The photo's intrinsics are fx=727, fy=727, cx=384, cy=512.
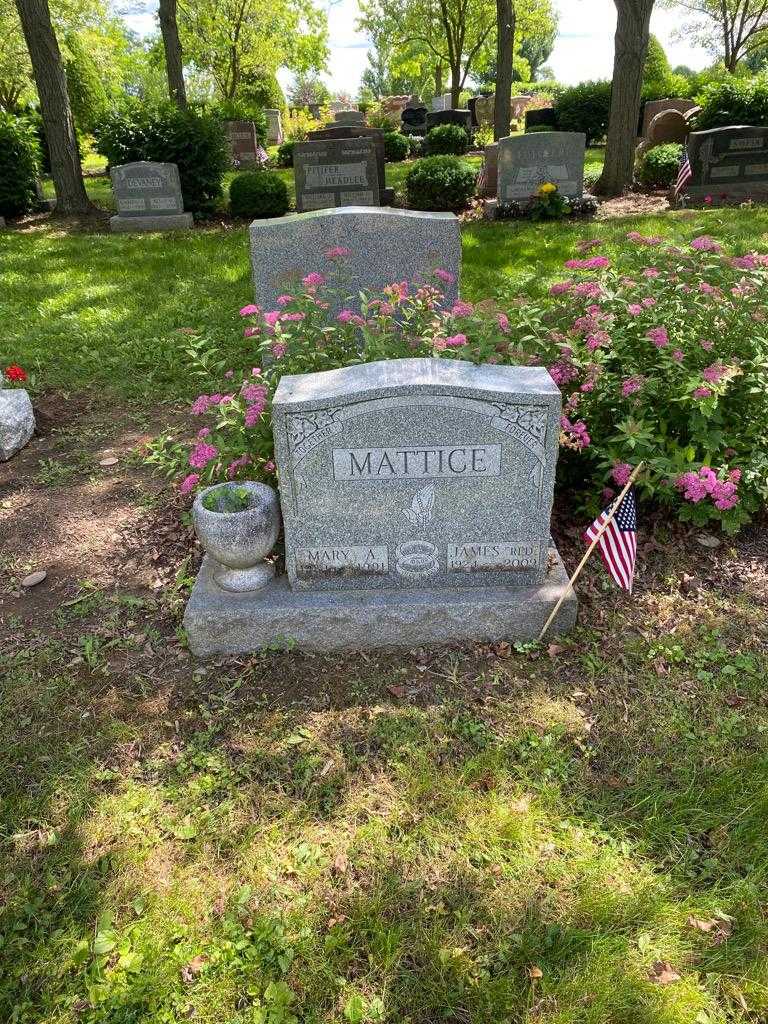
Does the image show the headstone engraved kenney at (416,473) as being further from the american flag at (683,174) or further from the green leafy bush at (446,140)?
the green leafy bush at (446,140)

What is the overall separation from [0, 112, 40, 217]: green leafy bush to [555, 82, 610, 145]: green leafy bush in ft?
46.4

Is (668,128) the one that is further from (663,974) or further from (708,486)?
(663,974)

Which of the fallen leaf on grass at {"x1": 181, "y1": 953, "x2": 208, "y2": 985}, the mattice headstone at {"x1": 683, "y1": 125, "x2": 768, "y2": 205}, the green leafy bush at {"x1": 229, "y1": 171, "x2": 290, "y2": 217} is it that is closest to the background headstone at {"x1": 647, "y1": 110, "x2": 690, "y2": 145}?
the mattice headstone at {"x1": 683, "y1": 125, "x2": 768, "y2": 205}

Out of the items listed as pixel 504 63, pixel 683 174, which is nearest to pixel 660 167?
pixel 683 174

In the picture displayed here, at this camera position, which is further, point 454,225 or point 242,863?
point 454,225

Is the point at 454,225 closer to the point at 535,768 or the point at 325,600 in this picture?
the point at 325,600

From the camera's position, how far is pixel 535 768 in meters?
2.80

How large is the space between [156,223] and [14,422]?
8087 millimetres

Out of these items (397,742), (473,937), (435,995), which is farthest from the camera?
(397,742)

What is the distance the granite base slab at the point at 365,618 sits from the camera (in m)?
3.32

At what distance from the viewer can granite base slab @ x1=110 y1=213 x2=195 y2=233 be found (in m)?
11.9

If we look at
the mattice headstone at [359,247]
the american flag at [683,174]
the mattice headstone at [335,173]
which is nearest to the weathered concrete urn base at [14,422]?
the mattice headstone at [359,247]

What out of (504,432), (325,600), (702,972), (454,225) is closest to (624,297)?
(504,432)

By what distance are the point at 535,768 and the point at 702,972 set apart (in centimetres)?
83
